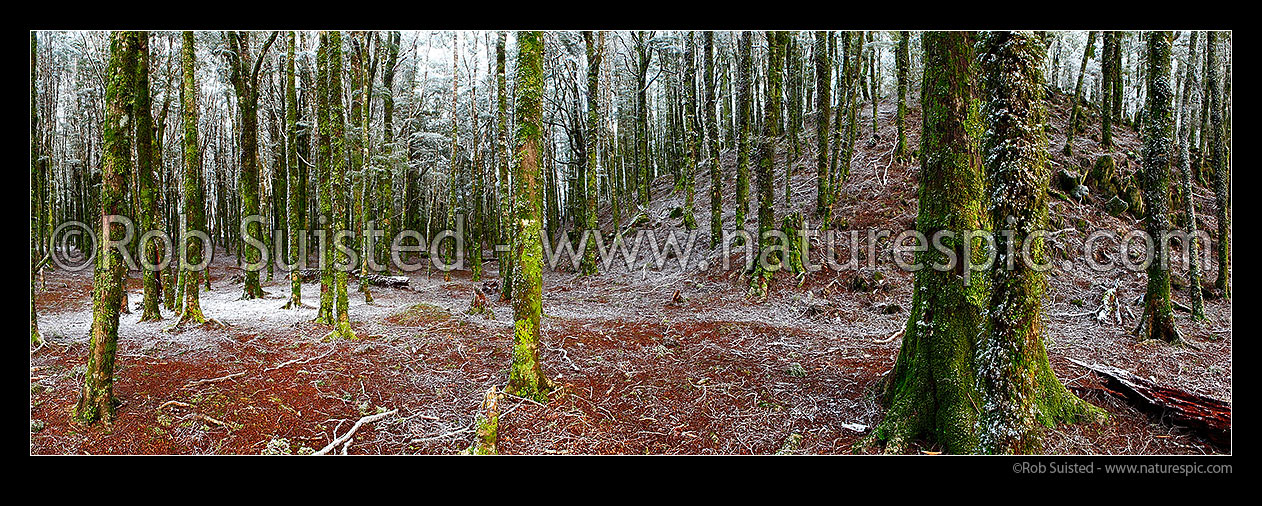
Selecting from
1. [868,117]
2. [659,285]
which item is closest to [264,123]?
[659,285]

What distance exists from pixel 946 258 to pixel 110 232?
21.9 ft

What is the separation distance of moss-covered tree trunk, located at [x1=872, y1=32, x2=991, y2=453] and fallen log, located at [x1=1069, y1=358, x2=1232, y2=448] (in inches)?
72.7

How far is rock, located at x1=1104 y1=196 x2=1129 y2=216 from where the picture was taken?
1260 centimetres

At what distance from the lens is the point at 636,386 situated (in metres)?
6.07

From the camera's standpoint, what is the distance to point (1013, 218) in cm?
329

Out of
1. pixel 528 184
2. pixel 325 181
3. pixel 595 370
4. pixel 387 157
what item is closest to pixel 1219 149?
pixel 595 370

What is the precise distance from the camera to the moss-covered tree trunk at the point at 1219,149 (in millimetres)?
7492

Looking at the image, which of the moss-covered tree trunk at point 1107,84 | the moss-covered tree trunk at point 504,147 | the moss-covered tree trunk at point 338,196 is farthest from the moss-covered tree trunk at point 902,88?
the moss-covered tree trunk at point 338,196

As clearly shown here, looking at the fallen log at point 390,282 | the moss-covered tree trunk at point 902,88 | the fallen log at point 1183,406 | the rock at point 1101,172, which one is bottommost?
the fallen log at point 1183,406

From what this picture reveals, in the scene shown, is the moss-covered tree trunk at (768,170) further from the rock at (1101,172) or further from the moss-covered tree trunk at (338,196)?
the rock at (1101,172)

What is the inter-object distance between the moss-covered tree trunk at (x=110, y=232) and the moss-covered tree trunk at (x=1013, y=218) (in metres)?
6.32

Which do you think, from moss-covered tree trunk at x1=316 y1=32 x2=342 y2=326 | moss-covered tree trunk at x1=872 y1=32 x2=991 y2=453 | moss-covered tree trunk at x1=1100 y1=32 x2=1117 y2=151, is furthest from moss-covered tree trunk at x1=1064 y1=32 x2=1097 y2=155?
moss-covered tree trunk at x1=316 y1=32 x2=342 y2=326

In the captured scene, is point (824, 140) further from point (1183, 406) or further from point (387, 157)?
point (387, 157)

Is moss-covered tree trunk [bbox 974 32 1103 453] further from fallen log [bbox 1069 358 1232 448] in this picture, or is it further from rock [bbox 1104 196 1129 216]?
rock [bbox 1104 196 1129 216]
